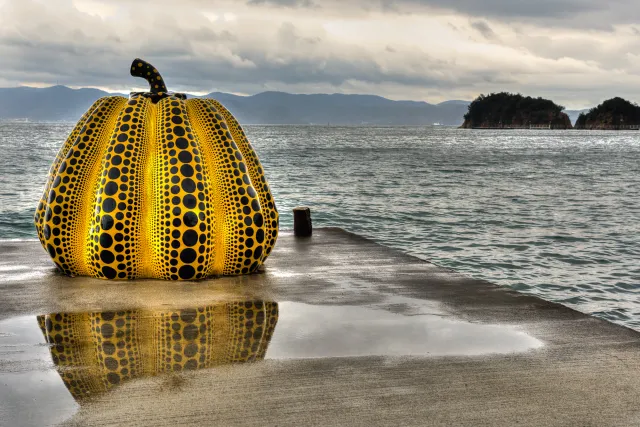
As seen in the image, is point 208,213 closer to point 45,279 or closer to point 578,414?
point 45,279

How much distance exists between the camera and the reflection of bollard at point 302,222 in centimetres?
1059

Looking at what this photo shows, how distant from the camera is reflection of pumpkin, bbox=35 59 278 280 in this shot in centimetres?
698

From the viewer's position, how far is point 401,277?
769cm

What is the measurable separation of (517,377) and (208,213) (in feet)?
11.7

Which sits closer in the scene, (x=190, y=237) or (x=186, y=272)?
(x=190, y=237)

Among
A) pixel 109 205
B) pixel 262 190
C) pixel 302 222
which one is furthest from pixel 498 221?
pixel 109 205

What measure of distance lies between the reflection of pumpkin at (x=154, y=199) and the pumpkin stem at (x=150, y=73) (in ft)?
1.82

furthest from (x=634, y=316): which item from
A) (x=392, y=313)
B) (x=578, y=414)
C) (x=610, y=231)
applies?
(x=610, y=231)

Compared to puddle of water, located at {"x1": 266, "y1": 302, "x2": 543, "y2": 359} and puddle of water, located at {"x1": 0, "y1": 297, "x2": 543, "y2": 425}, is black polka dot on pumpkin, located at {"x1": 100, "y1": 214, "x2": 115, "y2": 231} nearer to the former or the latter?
puddle of water, located at {"x1": 0, "y1": 297, "x2": 543, "y2": 425}

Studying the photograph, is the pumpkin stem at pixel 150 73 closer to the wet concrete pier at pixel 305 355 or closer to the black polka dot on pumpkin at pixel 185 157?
the black polka dot on pumpkin at pixel 185 157

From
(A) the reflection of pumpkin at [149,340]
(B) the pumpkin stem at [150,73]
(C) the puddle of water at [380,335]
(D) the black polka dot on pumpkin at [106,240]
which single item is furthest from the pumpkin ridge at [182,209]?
(C) the puddle of water at [380,335]

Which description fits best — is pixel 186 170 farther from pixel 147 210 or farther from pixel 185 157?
pixel 147 210

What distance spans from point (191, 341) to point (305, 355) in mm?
868

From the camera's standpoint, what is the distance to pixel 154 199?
7020 millimetres
